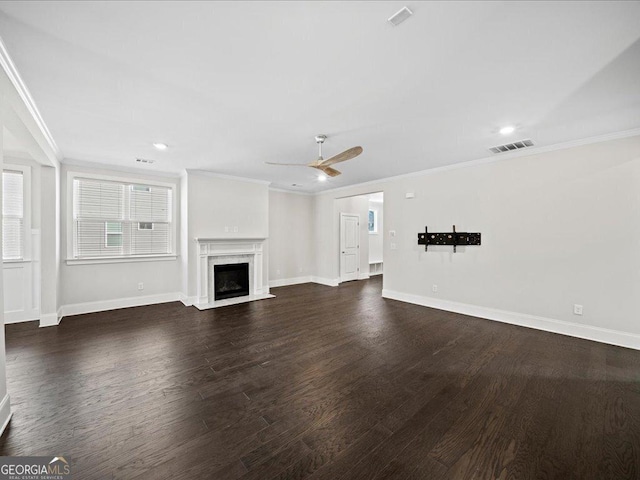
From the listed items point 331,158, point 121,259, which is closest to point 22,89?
point 331,158

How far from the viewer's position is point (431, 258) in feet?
17.0

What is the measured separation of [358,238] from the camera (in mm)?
8125

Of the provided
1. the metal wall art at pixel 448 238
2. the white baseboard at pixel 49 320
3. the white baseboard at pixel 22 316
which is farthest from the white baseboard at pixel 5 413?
the metal wall art at pixel 448 238

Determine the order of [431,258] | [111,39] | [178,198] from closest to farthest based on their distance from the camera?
[111,39], [431,258], [178,198]

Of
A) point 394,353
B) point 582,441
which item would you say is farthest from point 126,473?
point 582,441

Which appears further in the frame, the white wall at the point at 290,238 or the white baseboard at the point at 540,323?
the white wall at the point at 290,238

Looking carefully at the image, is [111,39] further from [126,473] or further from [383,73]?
[126,473]

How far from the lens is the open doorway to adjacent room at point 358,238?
25.1 ft

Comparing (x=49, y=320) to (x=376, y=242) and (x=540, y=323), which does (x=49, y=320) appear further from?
(x=376, y=242)

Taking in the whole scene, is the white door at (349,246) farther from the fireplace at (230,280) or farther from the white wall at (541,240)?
the fireplace at (230,280)

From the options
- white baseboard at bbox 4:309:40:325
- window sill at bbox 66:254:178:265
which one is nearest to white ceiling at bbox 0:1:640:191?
window sill at bbox 66:254:178:265

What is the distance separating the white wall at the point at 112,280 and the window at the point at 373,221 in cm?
607

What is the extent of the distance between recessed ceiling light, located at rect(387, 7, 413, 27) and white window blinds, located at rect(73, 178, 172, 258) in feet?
17.8

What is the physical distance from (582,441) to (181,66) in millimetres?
4017
